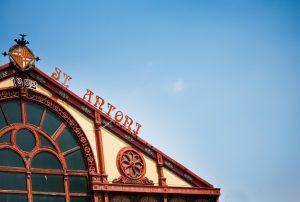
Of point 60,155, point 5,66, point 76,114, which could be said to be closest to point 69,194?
point 60,155

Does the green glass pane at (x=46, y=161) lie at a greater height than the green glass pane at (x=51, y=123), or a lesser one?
lesser

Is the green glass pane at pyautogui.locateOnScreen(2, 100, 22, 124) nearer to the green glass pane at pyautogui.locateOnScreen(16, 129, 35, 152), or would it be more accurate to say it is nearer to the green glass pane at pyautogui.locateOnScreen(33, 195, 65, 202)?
the green glass pane at pyautogui.locateOnScreen(16, 129, 35, 152)

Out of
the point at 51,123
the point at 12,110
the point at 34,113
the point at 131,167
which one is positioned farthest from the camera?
the point at 131,167

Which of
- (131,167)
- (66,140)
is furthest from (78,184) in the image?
(131,167)

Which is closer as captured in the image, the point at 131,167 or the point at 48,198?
the point at 48,198

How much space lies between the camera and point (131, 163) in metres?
49.6

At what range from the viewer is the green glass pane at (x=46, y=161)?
45938 millimetres

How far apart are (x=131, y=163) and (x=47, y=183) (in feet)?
23.2

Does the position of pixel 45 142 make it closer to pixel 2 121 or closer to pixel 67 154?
pixel 67 154

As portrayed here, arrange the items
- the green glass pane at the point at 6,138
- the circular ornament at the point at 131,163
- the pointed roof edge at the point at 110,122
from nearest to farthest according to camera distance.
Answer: the green glass pane at the point at 6,138 < the pointed roof edge at the point at 110,122 < the circular ornament at the point at 131,163

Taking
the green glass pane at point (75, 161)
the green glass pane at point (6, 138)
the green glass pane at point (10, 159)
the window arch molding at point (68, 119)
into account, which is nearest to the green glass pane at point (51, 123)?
the window arch molding at point (68, 119)

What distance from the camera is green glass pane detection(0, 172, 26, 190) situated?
43.9 m

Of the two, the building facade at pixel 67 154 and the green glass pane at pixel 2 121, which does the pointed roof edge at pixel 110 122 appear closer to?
the building facade at pixel 67 154

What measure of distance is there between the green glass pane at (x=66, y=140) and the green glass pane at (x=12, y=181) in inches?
155
